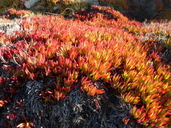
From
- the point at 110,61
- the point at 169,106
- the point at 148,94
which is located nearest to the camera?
the point at 169,106

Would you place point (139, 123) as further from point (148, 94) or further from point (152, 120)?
point (148, 94)

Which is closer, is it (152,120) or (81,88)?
(152,120)

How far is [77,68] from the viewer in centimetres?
289

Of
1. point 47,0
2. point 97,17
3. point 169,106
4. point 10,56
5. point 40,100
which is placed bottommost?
point 40,100

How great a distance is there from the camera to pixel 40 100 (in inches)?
102

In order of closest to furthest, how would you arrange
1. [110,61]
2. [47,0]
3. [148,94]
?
[148,94] < [110,61] < [47,0]

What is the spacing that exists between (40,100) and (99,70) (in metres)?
1.30

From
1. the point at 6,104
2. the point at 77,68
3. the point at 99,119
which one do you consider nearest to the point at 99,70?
the point at 77,68

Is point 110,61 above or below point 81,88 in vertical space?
above

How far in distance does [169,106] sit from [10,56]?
3549 mm

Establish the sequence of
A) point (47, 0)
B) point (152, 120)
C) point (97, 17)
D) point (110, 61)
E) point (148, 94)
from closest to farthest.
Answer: point (152, 120) < point (148, 94) < point (110, 61) < point (97, 17) < point (47, 0)

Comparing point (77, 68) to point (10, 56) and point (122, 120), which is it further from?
point (10, 56)

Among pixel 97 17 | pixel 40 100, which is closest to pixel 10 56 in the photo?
pixel 40 100

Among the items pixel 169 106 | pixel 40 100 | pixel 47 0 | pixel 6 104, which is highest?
pixel 47 0
